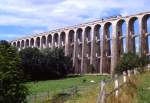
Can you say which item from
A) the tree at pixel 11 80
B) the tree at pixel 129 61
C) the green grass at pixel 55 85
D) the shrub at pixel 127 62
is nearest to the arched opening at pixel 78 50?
the green grass at pixel 55 85

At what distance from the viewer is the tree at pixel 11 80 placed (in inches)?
685

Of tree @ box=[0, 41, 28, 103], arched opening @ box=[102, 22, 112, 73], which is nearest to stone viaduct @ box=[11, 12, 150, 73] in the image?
arched opening @ box=[102, 22, 112, 73]

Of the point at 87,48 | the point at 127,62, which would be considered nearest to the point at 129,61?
the point at 127,62

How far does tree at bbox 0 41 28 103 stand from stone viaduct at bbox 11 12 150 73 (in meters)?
68.9

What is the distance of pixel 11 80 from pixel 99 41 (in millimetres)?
85138

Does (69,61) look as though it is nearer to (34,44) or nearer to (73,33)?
(73,33)

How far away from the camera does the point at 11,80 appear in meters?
17.8

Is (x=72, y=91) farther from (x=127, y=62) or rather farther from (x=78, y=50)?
(x=78, y=50)

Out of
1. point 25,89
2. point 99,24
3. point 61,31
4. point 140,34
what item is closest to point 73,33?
point 61,31

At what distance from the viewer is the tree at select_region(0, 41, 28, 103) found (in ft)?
57.1

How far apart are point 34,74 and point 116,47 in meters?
18.7

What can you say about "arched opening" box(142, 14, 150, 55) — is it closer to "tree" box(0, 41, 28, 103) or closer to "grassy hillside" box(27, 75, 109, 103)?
"grassy hillside" box(27, 75, 109, 103)

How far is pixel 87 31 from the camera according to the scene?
106562 millimetres

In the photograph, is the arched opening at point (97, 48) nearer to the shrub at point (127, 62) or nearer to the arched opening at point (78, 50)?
the arched opening at point (78, 50)
